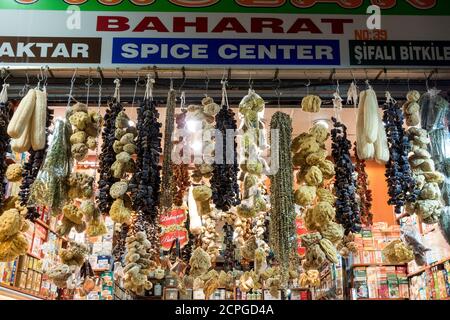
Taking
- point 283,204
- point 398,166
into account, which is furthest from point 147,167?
point 398,166

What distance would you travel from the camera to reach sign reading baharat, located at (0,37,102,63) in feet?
10.8

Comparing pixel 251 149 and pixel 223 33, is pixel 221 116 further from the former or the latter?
pixel 223 33

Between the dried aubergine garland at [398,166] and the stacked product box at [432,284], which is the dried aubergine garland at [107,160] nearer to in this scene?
the dried aubergine garland at [398,166]

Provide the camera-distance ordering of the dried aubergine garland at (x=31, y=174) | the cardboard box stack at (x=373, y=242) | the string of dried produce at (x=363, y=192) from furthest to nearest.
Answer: the cardboard box stack at (x=373, y=242)
the string of dried produce at (x=363, y=192)
the dried aubergine garland at (x=31, y=174)

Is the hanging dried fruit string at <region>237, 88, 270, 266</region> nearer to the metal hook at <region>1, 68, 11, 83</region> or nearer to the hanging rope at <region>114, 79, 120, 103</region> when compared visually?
the hanging rope at <region>114, 79, 120, 103</region>

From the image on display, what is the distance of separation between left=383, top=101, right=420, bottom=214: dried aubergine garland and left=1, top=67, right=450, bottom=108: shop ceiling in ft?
1.08

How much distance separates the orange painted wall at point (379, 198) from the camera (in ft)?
23.1

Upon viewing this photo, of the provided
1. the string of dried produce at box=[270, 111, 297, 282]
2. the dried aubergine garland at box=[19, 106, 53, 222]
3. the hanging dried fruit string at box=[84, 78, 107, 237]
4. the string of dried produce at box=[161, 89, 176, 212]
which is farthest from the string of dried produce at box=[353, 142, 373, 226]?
the dried aubergine garland at box=[19, 106, 53, 222]

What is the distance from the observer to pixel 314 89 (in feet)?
11.3

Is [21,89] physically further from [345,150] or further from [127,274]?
[345,150]

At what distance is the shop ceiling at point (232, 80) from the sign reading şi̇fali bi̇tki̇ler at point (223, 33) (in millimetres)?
54

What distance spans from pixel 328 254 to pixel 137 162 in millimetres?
1364

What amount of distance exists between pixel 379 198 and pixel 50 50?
17.3 feet

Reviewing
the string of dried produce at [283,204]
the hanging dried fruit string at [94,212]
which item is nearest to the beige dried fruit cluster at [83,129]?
the hanging dried fruit string at [94,212]
